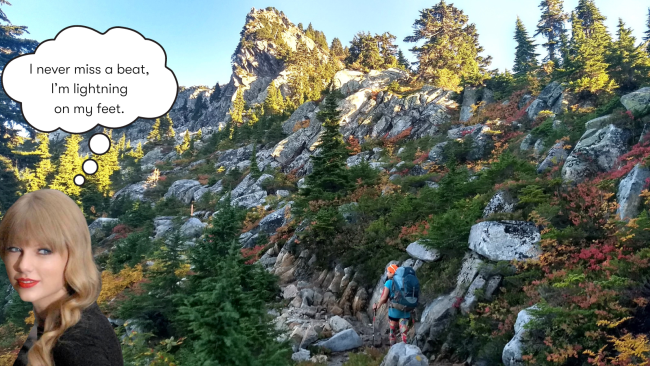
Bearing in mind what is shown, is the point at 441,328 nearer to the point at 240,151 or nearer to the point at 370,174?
the point at 370,174

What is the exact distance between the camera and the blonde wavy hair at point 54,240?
1.84 m

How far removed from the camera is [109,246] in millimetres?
23203

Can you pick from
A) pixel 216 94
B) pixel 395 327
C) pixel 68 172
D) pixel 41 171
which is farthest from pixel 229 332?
pixel 216 94

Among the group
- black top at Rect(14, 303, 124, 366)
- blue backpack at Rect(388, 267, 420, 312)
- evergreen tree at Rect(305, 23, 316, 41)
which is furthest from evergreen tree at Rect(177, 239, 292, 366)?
evergreen tree at Rect(305, 23, 316, 41)

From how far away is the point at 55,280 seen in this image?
1.97 metres

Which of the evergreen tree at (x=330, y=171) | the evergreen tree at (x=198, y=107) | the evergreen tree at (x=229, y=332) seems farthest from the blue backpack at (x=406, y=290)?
the evergreen tree at (x=198, y=107)

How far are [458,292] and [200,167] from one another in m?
40.2

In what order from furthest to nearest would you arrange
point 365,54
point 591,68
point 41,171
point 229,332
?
point 365,54, point 41,171, point 591,68, point 229,332

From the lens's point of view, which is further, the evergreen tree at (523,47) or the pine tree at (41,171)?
the evergreen tree at (523,47)

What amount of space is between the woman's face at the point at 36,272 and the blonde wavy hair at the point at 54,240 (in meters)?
0.03

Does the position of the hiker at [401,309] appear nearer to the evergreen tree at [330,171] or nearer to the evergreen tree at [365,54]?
the evergreen tree at [330,171]

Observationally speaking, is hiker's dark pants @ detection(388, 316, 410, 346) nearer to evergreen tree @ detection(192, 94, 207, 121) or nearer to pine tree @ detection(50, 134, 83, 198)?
pine tree @ detection(50, 134, 83, 198)

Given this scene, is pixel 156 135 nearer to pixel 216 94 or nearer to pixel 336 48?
pixel 216 94

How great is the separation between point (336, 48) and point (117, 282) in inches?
2950
